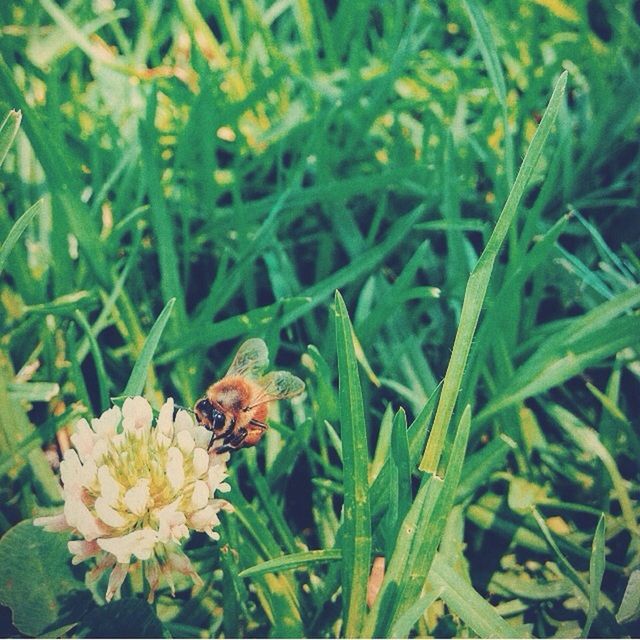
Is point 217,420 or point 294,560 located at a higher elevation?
point 217,420

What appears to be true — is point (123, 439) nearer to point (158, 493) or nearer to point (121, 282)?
point (158, 493)

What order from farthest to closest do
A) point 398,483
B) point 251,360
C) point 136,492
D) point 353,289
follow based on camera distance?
point 353,289, point 251,360, point 398,483, point 136,492

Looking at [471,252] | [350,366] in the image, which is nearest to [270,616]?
[350,366]

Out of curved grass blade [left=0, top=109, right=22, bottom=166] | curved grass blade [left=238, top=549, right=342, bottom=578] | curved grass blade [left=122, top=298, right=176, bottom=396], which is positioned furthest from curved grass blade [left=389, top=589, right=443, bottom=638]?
curved grass blade [left=0, top=109, right=22, bottom=166]

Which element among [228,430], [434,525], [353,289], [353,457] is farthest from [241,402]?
[353,289]

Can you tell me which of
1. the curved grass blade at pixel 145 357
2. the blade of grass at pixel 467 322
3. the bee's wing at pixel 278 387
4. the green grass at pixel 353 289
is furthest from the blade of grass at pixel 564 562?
the curved grass blade at pixel 145 357

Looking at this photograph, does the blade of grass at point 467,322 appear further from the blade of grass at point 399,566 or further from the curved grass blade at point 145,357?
the curved grass blade at point 145,357

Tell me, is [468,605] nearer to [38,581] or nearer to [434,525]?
[434,525]
